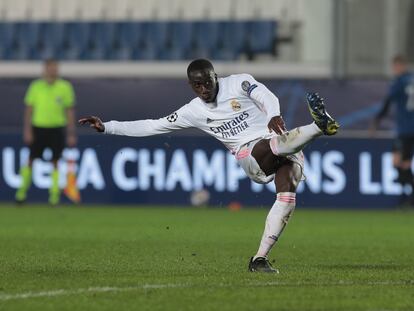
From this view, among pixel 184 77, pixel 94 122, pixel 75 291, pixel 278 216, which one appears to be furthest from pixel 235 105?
pixel 184 77

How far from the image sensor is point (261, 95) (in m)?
8.34

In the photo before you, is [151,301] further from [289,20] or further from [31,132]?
[289,20]

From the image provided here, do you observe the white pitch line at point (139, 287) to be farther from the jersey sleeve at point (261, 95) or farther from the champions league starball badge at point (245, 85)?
the champions league starball badge at point (245, 85)

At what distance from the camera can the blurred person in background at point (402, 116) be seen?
17125 mm

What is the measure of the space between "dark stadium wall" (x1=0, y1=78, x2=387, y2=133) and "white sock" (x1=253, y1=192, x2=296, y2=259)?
9.68 metres

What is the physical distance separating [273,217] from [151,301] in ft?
6.19

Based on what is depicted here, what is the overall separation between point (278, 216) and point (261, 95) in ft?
2.68

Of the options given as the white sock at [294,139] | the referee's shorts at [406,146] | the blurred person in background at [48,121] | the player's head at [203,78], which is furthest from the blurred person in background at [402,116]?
the white sock at [294,139]

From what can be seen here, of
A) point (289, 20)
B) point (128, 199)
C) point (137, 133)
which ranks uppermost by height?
point (289, 20)

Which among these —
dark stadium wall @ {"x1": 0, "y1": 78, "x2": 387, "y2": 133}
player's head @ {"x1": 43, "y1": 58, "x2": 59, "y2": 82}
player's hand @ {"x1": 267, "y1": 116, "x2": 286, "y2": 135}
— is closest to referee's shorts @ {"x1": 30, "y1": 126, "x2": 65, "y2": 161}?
player's head @ {"x1": 43, "y1": 58, "x2": 59, "y2": 82}

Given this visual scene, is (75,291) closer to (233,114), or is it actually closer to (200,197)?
(233,114)

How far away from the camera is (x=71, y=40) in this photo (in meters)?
21.7

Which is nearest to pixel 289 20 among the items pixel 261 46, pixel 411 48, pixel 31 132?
pixel 261 46

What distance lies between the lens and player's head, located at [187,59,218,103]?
856cm
